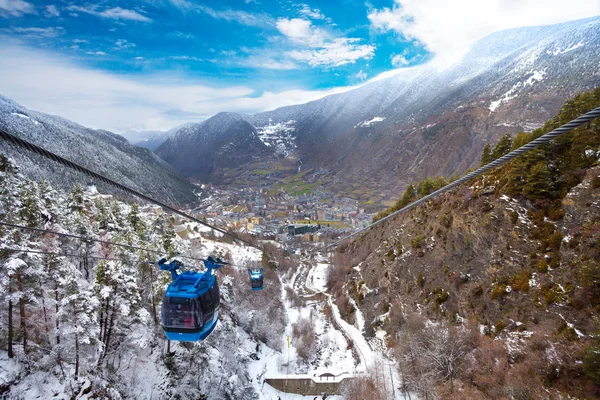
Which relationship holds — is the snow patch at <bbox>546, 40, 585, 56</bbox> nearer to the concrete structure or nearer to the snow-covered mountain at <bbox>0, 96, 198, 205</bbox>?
the snow-covered mountain at <bbox>0, 96, 198, 205</bbox>

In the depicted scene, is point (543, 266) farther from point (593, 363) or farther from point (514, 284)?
point (593, 363)

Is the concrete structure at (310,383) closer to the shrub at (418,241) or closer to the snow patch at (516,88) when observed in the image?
the shrub at (418,241)

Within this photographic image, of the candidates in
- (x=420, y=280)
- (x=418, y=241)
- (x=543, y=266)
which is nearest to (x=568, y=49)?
(x=418, y=241)

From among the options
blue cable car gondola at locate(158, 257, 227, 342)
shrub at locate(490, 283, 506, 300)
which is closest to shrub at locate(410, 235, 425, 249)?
shrub at locate(490, 283, 506, 300)

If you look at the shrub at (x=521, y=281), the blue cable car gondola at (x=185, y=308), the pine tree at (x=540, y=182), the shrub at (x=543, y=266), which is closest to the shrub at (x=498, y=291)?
the shrub at (x=521, y=281)

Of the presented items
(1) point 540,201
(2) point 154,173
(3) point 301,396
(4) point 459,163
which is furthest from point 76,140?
(4) point 459,163

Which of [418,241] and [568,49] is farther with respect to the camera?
[568,49]

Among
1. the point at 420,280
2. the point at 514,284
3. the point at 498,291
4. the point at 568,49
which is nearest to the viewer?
the point at 514,284

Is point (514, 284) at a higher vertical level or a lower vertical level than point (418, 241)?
lower

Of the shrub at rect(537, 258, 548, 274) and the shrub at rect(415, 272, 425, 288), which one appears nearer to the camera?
the shrub at rect(537, 258, 548, 274)
